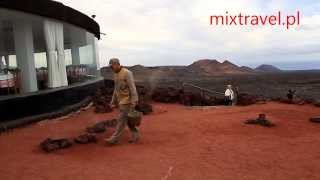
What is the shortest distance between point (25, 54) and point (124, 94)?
17.3 ft

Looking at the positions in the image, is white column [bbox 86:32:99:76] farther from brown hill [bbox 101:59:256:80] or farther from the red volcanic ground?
brown hill [bbox 101:59:256:80]

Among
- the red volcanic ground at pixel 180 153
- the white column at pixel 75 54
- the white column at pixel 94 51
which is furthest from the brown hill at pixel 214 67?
the red volcanic ground at pixel 180 153

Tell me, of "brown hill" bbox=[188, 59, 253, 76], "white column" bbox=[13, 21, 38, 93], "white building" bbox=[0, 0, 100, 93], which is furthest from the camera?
"brown hill" bbox=[188, 59, 253, 76]

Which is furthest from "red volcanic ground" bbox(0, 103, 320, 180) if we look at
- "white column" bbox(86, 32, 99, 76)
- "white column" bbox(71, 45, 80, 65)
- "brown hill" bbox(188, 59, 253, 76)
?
"brown hill" bbox(188, 59, 253, 76)

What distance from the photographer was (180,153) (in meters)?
8.70

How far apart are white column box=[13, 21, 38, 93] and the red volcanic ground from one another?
1767mm

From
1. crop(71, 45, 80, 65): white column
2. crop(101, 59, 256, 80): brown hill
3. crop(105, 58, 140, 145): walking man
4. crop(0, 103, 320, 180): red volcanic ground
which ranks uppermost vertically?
crop(71, 45, 80, 65): white column

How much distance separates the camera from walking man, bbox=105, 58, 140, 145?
9.45 meters

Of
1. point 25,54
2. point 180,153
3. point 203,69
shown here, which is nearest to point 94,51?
point 25,54

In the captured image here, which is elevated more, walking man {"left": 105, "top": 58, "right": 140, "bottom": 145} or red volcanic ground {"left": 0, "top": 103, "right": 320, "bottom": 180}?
walking man {"left": 105, "top": 58, "right": 140, "bottom": 145}

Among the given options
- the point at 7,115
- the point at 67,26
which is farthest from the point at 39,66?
the point at 7,115

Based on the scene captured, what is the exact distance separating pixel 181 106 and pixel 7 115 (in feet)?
21.5

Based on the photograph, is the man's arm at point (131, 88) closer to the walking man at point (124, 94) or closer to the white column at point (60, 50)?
the walking man at point (124, 94)

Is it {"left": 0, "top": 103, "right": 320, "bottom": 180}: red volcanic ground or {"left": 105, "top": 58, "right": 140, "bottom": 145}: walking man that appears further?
{"left": 105, "top": 58, "right": 140, "bottom": 145}: walking man
